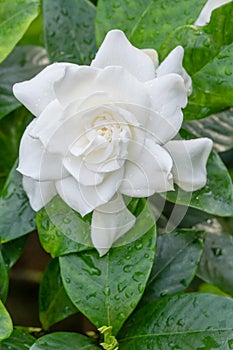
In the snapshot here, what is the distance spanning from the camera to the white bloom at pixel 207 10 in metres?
0.97

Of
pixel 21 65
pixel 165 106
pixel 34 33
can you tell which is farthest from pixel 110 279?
pixel 34 33

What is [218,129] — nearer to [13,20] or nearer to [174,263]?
[174,263]

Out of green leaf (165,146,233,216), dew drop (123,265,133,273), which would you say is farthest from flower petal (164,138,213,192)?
dew drop (123,265,133,273)

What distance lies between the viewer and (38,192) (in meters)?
0.93

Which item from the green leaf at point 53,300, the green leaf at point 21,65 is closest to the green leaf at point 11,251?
the green leaf at point 53,300

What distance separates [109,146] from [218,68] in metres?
0.23

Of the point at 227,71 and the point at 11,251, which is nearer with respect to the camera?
the point at 227,71

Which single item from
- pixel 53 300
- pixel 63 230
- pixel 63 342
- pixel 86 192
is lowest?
pixel 53 300

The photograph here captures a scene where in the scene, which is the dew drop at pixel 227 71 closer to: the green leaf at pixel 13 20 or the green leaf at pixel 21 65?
the green leaf at pixel 13 20

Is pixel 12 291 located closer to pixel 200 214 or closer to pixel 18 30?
pixel 200 214

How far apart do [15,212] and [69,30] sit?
317mm

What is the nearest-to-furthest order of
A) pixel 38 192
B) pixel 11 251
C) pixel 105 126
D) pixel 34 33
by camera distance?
pixel 105 126
pixel 38 192
pixel 11 251
pixel 34 33

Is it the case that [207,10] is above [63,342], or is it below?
above

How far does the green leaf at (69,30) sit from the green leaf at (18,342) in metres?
0.43
